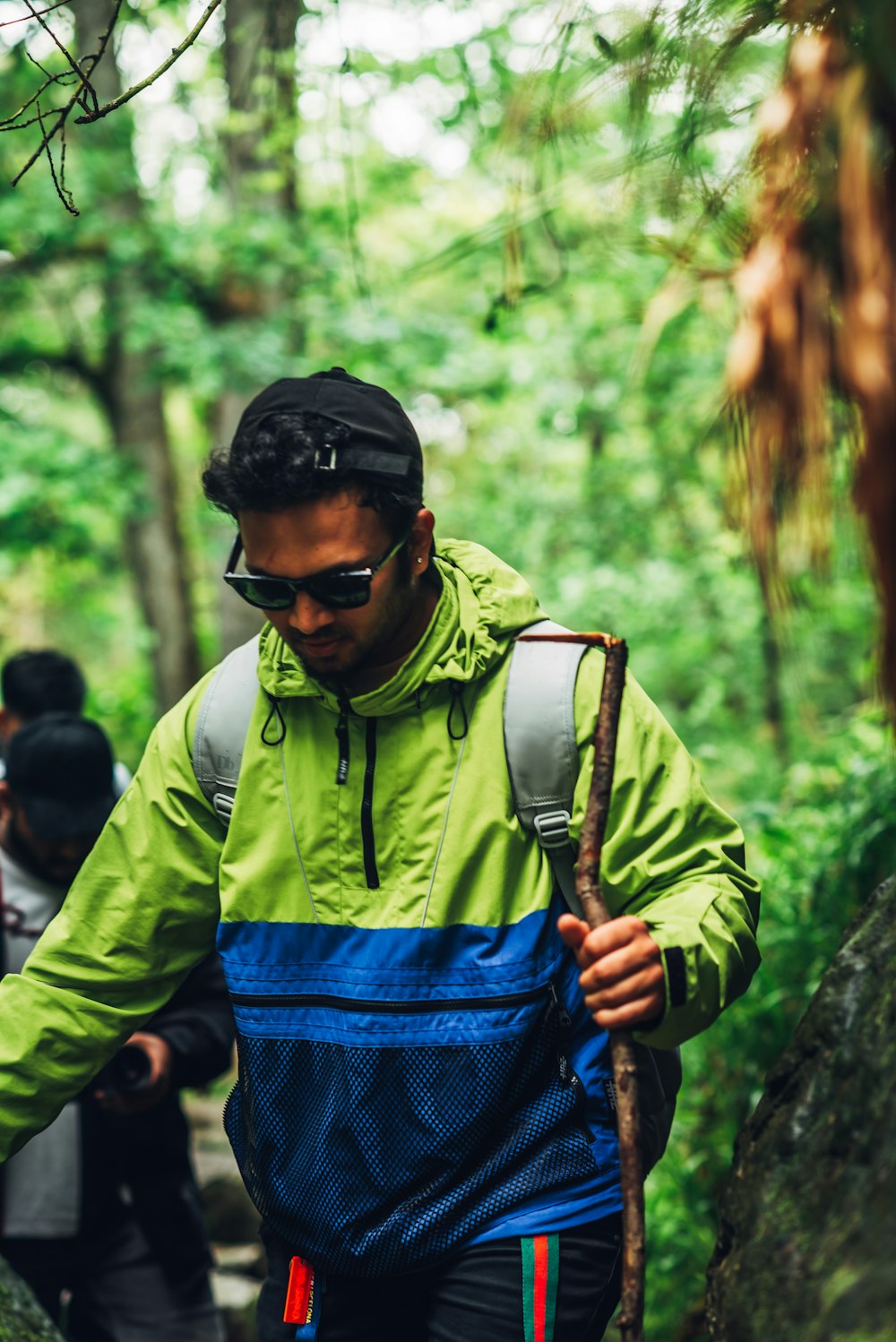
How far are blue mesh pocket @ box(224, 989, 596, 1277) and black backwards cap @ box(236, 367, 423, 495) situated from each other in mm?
1091

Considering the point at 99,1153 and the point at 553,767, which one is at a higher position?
the point at 553,767

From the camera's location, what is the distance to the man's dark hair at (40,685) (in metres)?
4.88

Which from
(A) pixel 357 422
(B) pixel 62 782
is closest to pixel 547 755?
(A) pixel 357 422

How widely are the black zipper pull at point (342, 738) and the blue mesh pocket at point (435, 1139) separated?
0.52 meters

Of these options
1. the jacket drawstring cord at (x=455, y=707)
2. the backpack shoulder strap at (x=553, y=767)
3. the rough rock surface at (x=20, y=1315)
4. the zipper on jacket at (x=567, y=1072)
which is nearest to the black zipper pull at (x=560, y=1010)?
the zipper on jacket at (x=567, y=1072)

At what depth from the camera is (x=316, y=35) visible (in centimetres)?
488

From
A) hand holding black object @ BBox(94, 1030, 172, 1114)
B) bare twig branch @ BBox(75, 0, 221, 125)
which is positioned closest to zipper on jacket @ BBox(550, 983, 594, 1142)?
hand holding black object @ BBox(94, 1030, 172, 1114)

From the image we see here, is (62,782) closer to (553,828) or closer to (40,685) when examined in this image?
(40,685)

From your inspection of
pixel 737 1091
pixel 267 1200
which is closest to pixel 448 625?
pixel 267 1200

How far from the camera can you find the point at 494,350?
11344mm

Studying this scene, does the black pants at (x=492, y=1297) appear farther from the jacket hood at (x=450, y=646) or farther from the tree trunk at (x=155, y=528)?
the tree trunk at (x=155, y=528)

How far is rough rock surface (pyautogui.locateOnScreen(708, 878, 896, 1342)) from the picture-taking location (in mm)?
1538

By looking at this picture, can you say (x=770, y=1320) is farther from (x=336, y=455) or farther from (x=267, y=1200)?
(x=336, y=455)

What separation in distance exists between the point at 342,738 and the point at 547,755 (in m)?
0.43
